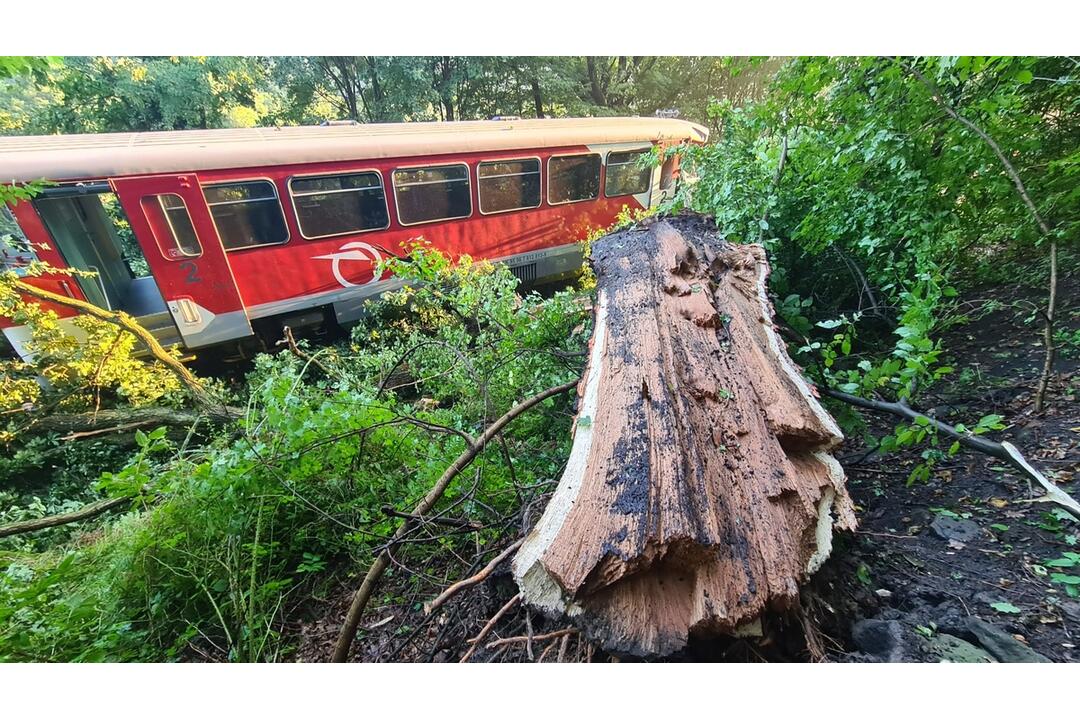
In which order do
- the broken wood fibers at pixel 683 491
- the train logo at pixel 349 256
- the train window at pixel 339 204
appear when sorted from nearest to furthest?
1. the broken wood fibers at pixel 683 491
2. the train window at pixel 339 204
3. the train logo at pixel 349 256

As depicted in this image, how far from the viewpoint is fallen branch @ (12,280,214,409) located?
316 centimetres

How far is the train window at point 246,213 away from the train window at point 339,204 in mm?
213

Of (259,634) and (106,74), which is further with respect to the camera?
(106,74)

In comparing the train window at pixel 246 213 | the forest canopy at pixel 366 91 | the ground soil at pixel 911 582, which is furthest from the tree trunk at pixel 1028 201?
the train window at pixel 246 213

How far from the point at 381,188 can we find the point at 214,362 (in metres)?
2.59

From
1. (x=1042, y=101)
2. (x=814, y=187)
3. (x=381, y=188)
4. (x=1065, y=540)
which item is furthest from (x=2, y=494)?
(x=1042, y=101)

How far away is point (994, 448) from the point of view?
55.1 inches

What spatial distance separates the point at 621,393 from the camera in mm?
1379

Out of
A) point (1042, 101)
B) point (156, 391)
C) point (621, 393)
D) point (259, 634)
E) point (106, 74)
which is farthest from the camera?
point (106, 74)

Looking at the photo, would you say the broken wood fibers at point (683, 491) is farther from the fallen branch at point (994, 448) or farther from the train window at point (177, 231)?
the train window at point (177, 231)

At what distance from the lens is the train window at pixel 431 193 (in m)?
4.59

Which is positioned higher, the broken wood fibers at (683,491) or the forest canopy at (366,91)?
the forest canopy at (366,91)

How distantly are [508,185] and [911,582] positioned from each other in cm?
516

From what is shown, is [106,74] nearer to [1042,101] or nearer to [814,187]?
[814,187]
